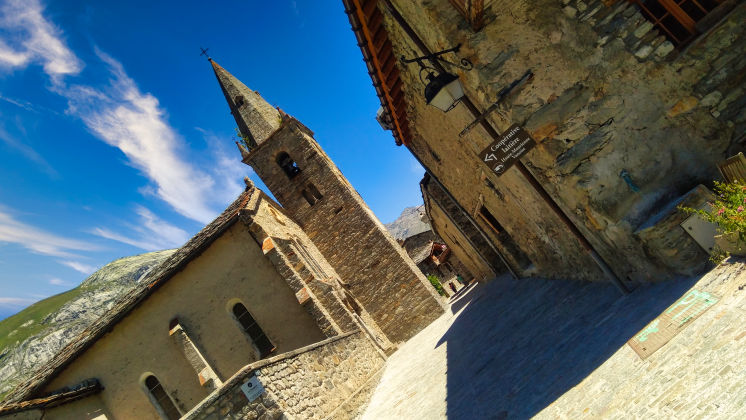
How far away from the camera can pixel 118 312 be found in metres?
12.3

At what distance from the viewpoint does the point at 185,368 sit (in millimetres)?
12258

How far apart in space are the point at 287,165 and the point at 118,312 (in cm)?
998

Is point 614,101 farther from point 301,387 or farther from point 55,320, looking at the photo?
point 55,320

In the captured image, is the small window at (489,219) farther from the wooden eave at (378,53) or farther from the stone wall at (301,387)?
the stone wall at (301,387)

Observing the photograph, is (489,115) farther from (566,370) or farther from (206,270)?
(206,270)

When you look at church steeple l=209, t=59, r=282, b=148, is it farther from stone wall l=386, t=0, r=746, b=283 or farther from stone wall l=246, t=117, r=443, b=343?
stone wall l=386, t=0, r=746, b=283

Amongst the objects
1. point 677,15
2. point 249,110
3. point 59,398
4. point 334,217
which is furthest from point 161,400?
point 677,15

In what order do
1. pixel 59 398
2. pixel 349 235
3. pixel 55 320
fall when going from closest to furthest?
pixel 59 398 < pixel 349 235 < pixel 55 320

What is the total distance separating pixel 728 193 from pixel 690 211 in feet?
1.22

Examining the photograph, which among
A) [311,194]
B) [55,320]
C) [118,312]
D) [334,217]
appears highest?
[55,320]

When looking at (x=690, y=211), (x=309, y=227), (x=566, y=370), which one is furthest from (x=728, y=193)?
(x=309, y=227)

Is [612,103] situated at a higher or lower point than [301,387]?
higher

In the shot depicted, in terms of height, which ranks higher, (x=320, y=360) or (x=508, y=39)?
(x=508, y=39)

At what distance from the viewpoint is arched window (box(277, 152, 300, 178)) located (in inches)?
768
